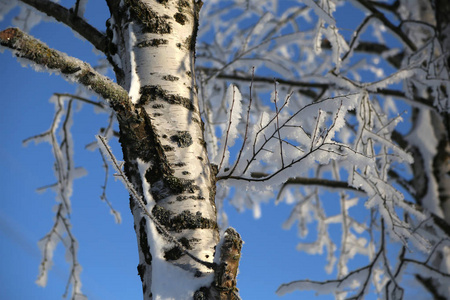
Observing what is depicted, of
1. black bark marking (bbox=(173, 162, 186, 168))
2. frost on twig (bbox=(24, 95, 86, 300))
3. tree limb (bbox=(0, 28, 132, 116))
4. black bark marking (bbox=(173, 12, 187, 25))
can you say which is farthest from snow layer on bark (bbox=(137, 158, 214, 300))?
frost on twig (bbox=(24, 95, 86, 300))

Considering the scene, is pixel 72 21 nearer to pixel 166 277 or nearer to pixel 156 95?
pixel 156 95

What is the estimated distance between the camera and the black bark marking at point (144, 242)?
825 millimetres

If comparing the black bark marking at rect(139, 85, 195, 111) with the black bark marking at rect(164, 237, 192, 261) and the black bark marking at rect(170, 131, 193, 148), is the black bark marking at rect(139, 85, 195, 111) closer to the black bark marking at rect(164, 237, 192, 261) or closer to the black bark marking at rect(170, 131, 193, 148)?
the black bark marking at rect(170, 131, 193, 148)

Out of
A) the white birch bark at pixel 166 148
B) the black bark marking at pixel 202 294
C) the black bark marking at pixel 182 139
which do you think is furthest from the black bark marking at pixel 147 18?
the black bark marking at pixel 202 294

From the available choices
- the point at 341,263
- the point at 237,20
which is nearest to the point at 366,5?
the point at 341,263

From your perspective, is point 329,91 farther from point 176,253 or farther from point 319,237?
point 176,253

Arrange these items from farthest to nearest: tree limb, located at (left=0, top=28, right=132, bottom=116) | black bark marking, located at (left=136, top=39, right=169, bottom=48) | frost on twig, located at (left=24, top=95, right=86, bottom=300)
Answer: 1. frost on twig, located at (left=24, top=95, right=86, bottom=300)
2. black bark marking, located at (left=136, top=39, right=169, bottom=48)
3. tree limb, located at (left=0, top=28, right=132, bottom=116)

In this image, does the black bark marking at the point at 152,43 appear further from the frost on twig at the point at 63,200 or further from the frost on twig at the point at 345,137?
the frost on twig at the point at 63,200

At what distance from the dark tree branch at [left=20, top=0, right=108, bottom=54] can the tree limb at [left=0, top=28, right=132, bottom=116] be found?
31cm

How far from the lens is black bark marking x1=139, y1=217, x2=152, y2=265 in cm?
83

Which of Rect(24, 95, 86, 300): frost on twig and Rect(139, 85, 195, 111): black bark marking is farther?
Rect(24, 95, 86, 300): frost on twig

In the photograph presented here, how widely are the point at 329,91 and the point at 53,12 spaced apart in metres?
1.96

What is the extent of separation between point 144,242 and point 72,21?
76 centimetres

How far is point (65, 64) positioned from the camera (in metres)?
0.80
